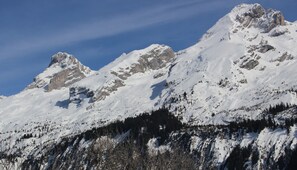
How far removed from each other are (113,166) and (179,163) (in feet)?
156

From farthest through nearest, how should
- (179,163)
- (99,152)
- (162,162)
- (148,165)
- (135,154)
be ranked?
(179,163), (135,154), (162,162), (148,165), (99,152)

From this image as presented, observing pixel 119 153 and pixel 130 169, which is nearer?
pixel 130 169

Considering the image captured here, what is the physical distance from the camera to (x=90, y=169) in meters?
143

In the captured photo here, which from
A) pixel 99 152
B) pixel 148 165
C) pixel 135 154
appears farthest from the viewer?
pixel 135 154

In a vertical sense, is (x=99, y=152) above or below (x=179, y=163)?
above

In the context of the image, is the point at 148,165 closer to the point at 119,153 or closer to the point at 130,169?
the point at 119,153

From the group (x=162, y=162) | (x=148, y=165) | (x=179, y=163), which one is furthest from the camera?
(x=179, y=163)

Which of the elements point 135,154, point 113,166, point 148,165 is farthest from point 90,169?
point 113,166

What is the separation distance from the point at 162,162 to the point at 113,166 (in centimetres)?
2610

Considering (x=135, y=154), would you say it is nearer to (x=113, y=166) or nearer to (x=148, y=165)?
(x=148, y=165)

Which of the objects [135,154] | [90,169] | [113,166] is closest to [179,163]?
[135,154]

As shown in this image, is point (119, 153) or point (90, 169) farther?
point (90, 169)

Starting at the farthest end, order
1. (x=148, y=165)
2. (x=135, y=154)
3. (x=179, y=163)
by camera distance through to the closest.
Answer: (x=179, y=163), (x=135, y=154), (x=148, y=165)

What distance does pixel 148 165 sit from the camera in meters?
127
